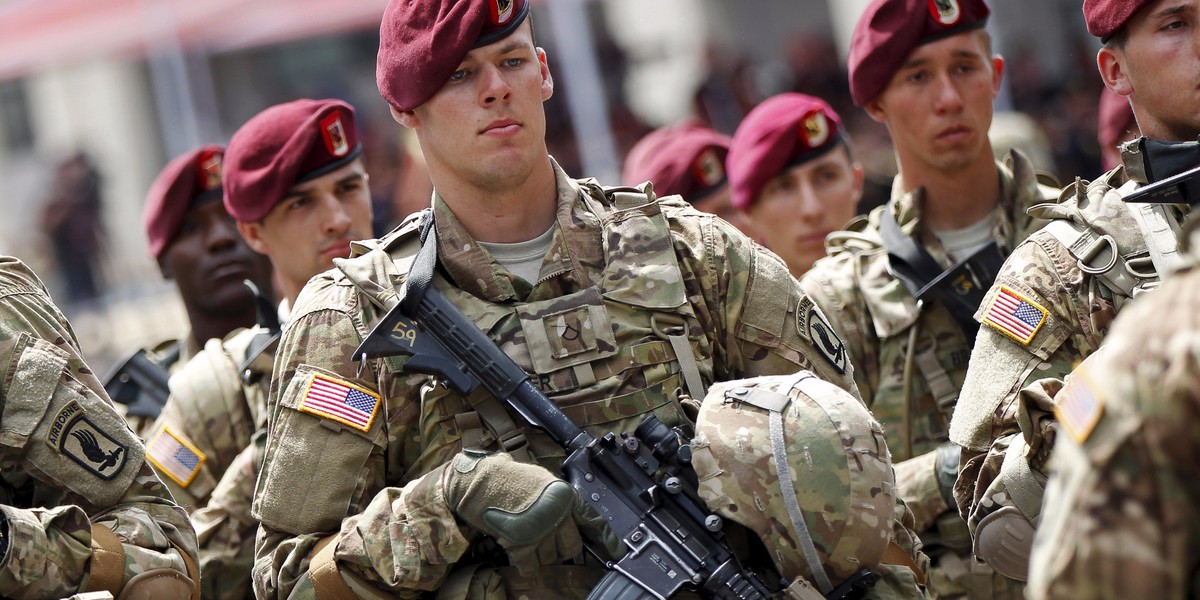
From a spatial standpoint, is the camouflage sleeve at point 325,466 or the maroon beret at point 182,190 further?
the maroon beret at point 182,190

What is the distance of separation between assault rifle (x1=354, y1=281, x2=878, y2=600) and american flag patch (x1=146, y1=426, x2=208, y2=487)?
208 centimetres

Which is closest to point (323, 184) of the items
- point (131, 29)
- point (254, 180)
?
point (254, 180)

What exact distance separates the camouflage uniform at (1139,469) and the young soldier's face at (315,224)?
385cm

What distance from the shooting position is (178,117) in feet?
47.3

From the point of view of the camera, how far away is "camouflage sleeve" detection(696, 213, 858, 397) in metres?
3.86

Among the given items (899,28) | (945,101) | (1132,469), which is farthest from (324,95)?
(1132,469)

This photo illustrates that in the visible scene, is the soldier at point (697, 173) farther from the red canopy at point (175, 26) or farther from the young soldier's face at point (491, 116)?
the red canopy at point (175, 26)

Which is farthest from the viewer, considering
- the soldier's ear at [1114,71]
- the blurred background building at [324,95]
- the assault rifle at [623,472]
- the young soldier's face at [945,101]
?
the blurred background building at [324,95]

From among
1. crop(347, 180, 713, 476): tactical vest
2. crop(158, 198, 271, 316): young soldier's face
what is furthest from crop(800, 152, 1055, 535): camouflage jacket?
crop(158, 198, 271, 316): young soldier's face

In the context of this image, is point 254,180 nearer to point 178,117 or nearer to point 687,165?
point 687,165

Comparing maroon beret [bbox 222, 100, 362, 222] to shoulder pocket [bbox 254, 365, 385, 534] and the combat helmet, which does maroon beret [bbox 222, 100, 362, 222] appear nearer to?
shoulder pocket [bbox 254, 365, 385, 534]

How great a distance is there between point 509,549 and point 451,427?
411 millimetres

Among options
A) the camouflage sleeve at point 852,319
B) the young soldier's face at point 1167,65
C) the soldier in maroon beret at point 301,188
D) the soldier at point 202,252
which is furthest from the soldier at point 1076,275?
the soldier at point 202,252

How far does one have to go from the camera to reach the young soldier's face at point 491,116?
385 centimetres
